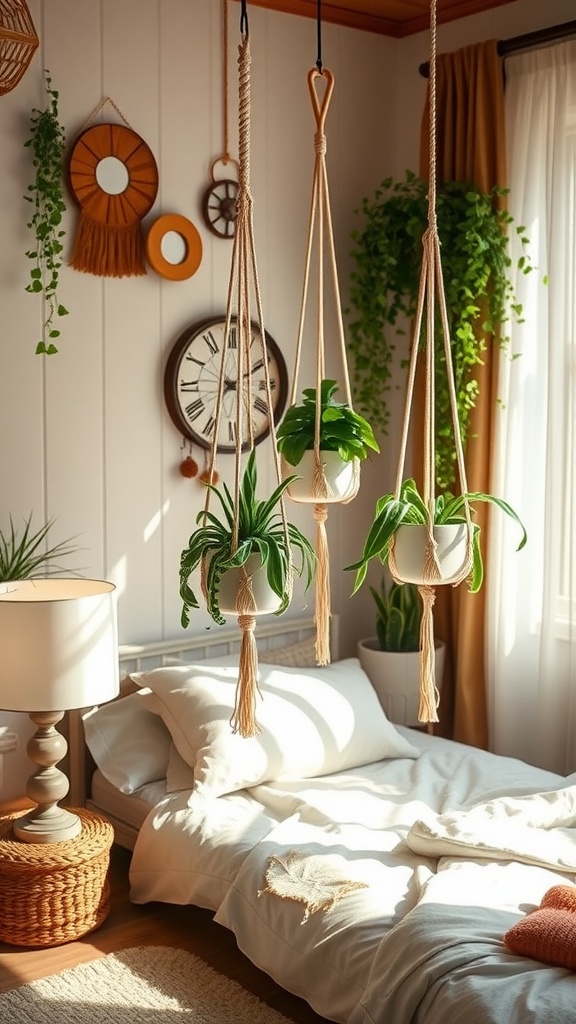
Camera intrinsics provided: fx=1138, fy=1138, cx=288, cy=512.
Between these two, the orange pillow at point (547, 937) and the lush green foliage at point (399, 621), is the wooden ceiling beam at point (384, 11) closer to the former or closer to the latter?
the lush green foliage at point (399, 621)

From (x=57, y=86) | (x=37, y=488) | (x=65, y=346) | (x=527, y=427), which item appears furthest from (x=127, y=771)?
(x=57, y=86)

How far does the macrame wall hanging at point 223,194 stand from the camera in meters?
3.83

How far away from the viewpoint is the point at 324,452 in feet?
7.79

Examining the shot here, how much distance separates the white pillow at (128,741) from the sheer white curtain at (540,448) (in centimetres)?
126

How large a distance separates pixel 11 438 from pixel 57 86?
1082 millimetres

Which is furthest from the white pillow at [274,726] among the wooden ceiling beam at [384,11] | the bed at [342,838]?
the wooden ceiling beam at [384,11]

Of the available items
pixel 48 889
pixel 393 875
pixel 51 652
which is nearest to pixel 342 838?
pixel 393 875

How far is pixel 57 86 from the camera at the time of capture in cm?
346

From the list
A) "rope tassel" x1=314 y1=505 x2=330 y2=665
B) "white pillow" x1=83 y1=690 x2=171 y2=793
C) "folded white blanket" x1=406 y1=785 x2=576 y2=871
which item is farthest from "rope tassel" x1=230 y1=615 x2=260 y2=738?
"white pillow" x1=83 y1=690 x2=171 y2=793

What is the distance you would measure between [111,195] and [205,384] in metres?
0.69

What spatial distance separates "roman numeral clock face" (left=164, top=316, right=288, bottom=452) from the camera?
378 cm

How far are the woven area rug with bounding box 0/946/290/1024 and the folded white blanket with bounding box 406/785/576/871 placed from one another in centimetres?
55

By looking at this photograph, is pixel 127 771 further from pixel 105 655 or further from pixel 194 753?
pixel 105 655

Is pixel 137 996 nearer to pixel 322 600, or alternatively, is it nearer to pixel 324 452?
pixel 322 600
